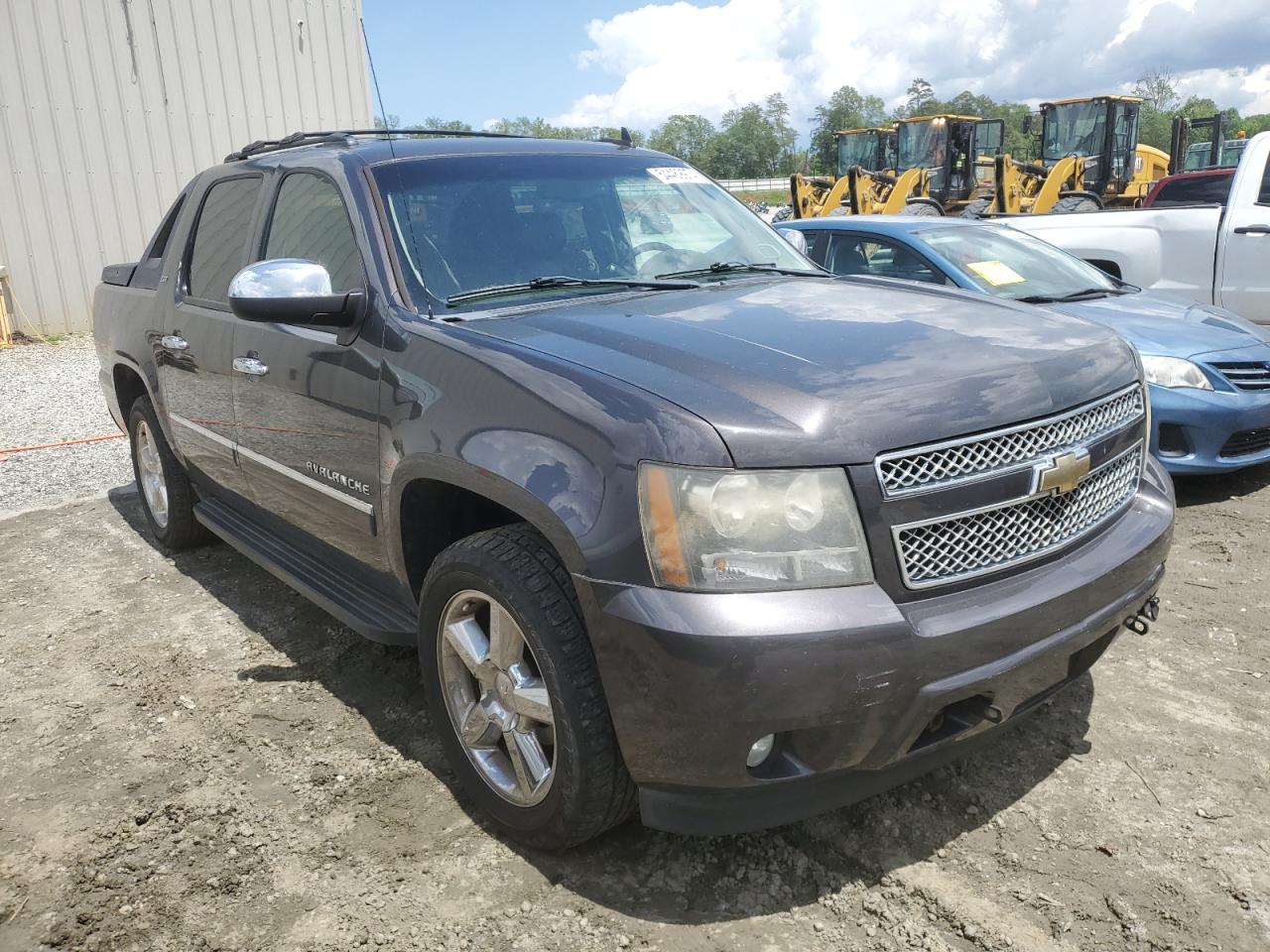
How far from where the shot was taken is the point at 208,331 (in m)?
4.00

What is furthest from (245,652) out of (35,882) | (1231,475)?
(1231,475)

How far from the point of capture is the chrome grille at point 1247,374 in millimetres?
5277

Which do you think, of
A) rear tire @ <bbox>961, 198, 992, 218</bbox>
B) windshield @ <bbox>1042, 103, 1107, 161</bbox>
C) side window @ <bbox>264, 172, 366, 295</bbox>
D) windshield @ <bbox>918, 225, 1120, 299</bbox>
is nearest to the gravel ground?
side window @ <bbox>264, 172, 366, 295</bbox>

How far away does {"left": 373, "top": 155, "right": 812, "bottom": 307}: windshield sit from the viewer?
310 centimetres

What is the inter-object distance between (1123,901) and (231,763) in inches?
99.3

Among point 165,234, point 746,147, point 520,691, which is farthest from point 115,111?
point 746,147

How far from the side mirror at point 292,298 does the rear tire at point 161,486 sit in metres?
2.08

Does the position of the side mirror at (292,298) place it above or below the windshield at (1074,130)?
below

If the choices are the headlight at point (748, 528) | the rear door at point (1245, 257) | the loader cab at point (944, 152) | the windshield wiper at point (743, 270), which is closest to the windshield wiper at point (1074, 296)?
the rear door at point (1245, 257)

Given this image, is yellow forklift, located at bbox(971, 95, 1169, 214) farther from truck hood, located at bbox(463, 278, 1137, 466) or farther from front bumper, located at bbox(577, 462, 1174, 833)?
front bumper, located at bbox(577, 462, 1174, 833)

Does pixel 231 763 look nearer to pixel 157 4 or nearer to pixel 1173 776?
pixel 1173 776

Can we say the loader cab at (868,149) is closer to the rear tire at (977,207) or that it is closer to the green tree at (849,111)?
the rear tire at (977,207)

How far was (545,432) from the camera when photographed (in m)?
2.31

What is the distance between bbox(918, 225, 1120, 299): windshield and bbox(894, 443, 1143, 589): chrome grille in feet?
11.0
